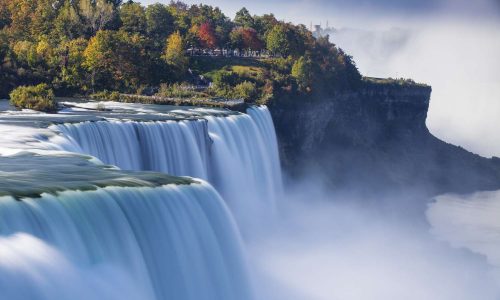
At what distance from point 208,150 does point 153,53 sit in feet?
93.2

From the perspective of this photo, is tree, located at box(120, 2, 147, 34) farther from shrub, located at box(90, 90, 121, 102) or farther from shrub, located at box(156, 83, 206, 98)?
shrub, located at box(90, 90, 121, 102)

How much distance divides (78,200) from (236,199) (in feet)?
72.4

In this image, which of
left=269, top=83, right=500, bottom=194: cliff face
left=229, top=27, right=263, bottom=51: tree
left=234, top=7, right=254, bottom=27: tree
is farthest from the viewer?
left=234, top=7, right=254, bottom=27: tree

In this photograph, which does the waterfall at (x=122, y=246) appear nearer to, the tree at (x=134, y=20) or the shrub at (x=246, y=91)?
the shrub at (x=246, y=91)

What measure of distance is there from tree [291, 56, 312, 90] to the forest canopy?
4.4 inches

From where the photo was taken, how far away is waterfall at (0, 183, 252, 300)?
14.7 metres

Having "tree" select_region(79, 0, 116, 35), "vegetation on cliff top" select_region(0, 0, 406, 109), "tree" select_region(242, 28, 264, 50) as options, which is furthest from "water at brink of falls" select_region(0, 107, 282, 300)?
"tree" select_region(242, 28, 264, 50)

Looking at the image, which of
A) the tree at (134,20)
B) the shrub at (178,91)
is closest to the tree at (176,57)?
the shrub at (178,91)

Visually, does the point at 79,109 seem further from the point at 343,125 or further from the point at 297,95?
the point at 343,125

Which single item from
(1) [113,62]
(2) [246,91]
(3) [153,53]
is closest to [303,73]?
(2) [246,91]

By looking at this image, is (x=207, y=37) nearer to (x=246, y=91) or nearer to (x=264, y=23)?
(x=264, y=23)

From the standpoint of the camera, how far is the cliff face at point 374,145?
59.8 metres

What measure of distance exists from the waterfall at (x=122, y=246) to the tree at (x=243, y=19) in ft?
221

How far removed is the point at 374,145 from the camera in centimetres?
7369
